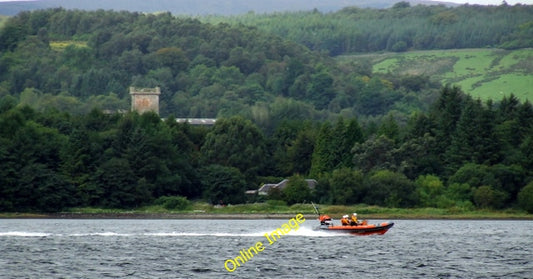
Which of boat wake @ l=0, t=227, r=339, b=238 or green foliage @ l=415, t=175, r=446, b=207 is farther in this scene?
green foliage @ l=415, t=175, r=446, b=207

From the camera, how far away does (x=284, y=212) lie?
117062 millimetres

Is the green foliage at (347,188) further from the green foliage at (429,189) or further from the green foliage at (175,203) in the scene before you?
the green foliage at (175,203)

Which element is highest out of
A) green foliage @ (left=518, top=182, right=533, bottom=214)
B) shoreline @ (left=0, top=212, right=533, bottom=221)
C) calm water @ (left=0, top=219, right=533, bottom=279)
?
green foliage @ (left=518, top=182, right=533, bottom=214)

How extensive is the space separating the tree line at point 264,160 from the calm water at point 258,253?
15.1 meters

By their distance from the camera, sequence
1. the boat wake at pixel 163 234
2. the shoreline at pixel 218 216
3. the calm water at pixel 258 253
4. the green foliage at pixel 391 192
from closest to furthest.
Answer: the calm water at pixel 258 253 → the boat wake at pixel 163 234 → the shoreline at pixel 218 216 → the green foliage at pixel 391 192

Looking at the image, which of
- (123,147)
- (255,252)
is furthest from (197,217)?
(255,252)

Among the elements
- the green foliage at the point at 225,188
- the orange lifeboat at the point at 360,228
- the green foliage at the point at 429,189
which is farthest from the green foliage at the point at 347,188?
the orange lifeboat at the point at 360,228

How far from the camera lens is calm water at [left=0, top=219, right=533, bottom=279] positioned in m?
62.2

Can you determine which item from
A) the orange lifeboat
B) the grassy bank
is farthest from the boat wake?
the grassy bank

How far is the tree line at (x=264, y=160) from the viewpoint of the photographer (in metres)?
119

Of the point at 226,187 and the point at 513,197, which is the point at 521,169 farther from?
the point at 226,187

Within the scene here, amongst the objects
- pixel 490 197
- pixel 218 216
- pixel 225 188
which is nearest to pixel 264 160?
pixel 225 188

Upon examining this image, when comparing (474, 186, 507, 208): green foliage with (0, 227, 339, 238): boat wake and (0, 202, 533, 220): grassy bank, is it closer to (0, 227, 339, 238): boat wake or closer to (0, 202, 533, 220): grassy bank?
(0, 202, 533, 220): grassy bank

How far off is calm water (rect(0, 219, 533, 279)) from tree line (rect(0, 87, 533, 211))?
594 inches
